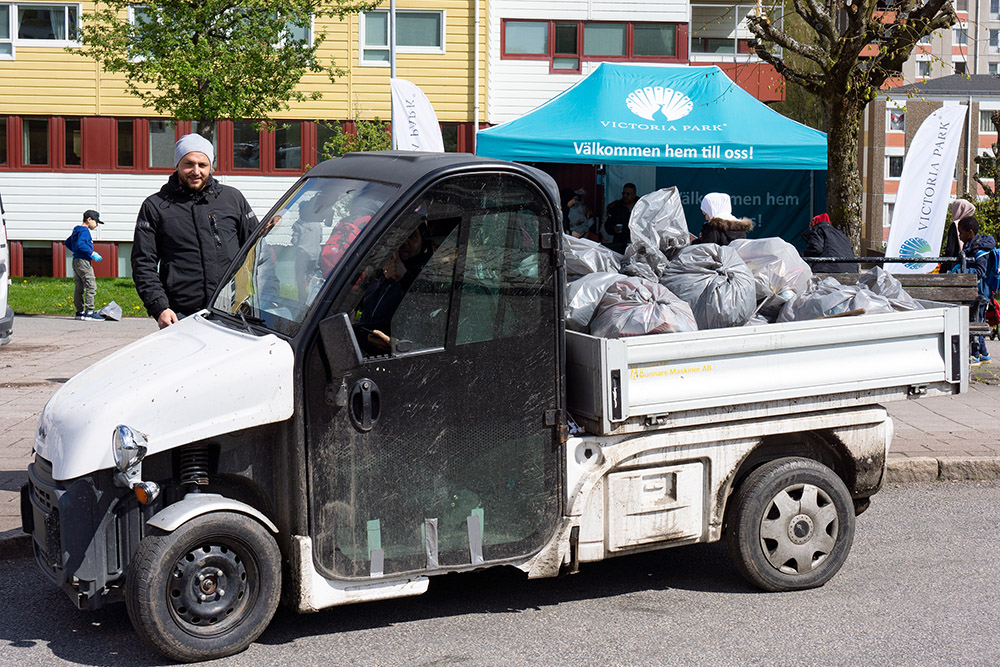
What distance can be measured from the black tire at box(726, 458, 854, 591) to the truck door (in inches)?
40.8

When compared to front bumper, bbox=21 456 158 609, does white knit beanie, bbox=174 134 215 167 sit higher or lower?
higher

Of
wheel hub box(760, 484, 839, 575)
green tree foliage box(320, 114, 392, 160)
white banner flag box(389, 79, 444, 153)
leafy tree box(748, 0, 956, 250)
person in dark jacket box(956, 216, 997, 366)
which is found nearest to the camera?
wheel hub box(760, 484, 839, 575)

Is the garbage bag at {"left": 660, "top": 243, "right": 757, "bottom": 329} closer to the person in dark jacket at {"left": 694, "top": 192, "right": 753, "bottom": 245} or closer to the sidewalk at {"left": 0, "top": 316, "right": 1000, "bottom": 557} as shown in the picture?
the person in dark jacket at {"left": 694, "top": 192, "right": 753, "bottom": 245}

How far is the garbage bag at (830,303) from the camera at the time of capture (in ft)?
18.2

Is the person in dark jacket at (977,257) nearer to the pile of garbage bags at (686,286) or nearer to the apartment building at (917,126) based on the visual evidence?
the pile of garbage bags at (686,286)

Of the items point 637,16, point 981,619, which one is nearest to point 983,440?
point 981,619

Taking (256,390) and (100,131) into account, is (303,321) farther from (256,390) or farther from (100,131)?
(100,131)

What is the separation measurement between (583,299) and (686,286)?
→ 60 centimetres

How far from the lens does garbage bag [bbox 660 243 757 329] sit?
547 centimetres

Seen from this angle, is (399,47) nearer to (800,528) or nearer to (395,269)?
(800,528)

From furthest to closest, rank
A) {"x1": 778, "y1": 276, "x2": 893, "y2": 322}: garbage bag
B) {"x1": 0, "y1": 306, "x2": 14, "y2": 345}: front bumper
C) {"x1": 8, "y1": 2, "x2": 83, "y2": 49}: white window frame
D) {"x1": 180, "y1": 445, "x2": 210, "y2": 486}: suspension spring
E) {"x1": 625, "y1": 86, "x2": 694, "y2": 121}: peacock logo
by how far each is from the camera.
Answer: {"x1": 8, "y1": 2, "x2": 83, "y2": 49}: white window frame → {"x1": 625, "y1": 86, "x2": 694, "y2": 121}: peacock logo → {"x1": 0, "y1": 306, "x2": 14, "y2": 345}: front bumper → {"x1": 778, "y1": 276, "x2": 893, "y2": 322}: garbage bag → {"x1": 180, "y1": 445, "x2": 210, "y2": 486}: suspension spring

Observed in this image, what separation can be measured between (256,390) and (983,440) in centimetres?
622

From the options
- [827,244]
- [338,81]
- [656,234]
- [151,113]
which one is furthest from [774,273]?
[151,113]

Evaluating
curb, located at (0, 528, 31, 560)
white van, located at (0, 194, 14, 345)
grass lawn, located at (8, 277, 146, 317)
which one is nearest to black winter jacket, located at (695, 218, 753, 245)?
curb, located at (0, 528, 31, 560)
